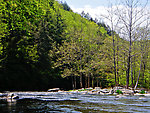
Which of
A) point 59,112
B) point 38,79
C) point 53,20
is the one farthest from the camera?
point 53,20

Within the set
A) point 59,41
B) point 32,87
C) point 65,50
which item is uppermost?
point 59,41

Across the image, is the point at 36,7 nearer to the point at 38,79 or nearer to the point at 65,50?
the point at 65,50

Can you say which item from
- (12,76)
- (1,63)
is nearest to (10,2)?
(1,63)

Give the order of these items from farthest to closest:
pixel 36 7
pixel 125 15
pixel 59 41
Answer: pixel 59 41 < pixel 125 15 < pixel 36 7

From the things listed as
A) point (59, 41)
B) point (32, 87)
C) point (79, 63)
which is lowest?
point (32, 87)

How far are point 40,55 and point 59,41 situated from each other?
771 centimetres

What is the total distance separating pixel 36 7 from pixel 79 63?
27.2 m

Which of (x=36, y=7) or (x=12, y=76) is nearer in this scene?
(x=36, y=7)

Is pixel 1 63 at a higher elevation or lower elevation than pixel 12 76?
higher

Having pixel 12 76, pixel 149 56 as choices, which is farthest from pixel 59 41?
pixel 149 56

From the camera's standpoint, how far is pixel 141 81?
3198cm

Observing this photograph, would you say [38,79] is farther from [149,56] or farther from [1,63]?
[149,56]

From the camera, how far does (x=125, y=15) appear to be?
2225 cm

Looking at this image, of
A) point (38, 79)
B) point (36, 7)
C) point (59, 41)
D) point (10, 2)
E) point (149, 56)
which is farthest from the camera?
point (59, 41)
